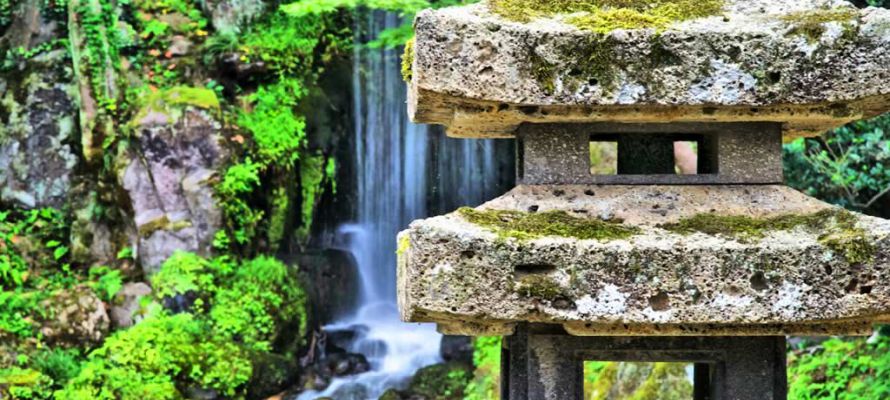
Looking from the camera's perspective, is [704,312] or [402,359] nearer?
[704,312]

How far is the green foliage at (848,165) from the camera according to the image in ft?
24.4

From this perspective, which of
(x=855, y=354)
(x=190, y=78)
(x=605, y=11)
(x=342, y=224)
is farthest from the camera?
(x=342, y=224)

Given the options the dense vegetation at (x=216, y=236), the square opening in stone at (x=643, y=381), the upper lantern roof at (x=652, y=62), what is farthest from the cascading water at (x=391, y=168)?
the upper lantern roof at (x=652, y=62)

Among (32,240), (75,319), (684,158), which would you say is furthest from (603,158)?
(32,240)

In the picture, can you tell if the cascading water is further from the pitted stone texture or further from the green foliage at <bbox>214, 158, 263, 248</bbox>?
the pitted stone texture

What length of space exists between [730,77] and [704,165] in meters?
0.77

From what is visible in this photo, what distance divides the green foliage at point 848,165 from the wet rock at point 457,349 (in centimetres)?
518

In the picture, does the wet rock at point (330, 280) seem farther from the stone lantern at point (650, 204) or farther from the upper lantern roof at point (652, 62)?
the upper lantern roof at point (652, 62)

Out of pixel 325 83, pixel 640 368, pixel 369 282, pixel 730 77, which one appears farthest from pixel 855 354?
pixel 325 83

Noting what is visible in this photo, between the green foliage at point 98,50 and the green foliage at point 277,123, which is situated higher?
the green foliage at point 98,50

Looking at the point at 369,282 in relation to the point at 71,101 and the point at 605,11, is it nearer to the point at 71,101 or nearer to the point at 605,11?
the point at 71,101

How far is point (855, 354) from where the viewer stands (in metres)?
8.10

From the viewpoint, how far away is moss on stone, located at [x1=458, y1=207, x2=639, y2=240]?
3.37 metres

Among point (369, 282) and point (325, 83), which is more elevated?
point (325, 83)
